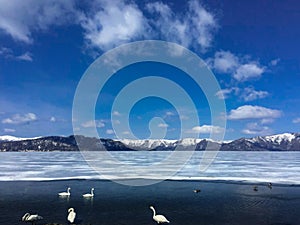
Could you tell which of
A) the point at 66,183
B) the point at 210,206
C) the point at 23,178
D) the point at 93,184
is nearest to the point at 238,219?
the point at 210,206

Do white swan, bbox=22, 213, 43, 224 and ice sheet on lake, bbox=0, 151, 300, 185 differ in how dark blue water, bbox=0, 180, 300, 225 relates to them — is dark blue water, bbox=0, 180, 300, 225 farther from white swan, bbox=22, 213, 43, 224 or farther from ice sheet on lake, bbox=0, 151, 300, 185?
ice sheet on lake, bbox=0, 151, 300, 185

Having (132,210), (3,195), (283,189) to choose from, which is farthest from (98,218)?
(283,189)

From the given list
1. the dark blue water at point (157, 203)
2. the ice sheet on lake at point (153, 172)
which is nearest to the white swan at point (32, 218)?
the dark blue water at point (157, 203)

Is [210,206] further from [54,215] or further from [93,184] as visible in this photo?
[93,184]

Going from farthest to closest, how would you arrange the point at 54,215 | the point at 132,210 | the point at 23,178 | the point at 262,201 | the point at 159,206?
the point at 23,178
the point at 262,201
the point at 159,206
the point at 132,210
the point at 54,215

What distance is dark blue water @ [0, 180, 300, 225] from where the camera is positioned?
67.9 ft

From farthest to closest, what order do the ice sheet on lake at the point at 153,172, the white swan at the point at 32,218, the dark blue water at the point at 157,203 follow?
the ice sheet on lake at the point at 153,172
the dark blue water at the point at 157,203
the white swan at the point at 32,218

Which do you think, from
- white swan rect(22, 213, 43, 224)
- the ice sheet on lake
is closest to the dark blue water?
white swan rect(22, 213, 43, 224)

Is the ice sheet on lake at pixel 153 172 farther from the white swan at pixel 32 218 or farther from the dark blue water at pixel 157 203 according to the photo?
the white swan at pixel 32 218

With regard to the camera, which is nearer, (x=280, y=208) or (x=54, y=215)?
(x=54, y=215)

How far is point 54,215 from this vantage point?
2162 cm

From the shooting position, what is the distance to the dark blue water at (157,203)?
2070 centimetres

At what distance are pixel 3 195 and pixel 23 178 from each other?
1261 cm

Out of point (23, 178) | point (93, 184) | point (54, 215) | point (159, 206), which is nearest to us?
point (54, 215)
